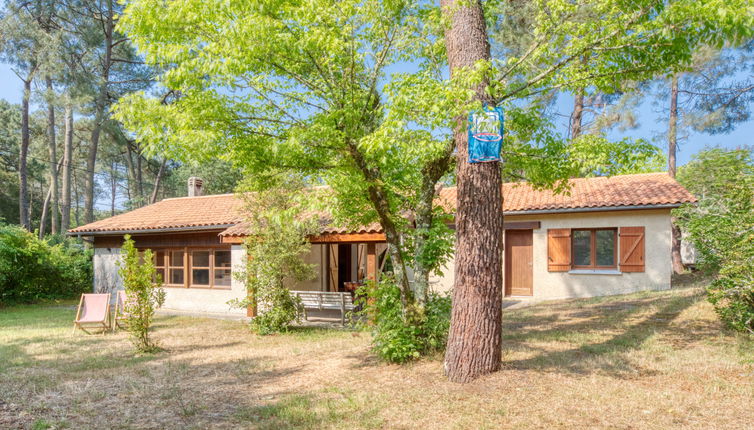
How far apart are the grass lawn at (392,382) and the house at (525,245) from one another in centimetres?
297

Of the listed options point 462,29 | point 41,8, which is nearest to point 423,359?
point 462,29

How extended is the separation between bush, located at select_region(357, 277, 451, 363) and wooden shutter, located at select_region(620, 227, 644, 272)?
790 centimetres

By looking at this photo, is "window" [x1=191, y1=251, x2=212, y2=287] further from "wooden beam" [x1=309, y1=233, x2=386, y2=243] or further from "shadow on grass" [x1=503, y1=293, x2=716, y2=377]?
"shadow on grass" [x1=503, y1=293, x2=716, y2=377]

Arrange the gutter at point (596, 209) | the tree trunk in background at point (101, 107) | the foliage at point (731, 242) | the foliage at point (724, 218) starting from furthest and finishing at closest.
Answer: the tree trunk in background at point (101, 107) < the gutter at point (596, 209) < the foliage at point (724, 218) < the foliage at point (731, 242)

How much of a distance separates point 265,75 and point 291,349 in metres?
4.60

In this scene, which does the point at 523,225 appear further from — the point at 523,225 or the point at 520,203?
the point at 520,203

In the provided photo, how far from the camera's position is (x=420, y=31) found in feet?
22.4

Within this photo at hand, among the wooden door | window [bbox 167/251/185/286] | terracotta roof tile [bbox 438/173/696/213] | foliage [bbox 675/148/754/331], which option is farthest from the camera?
window [bbox 167/251/185/286]

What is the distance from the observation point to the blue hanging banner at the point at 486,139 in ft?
17.4

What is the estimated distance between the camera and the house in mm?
12188

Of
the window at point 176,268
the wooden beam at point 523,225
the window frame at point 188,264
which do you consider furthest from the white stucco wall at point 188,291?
the wooden beam at point 523,225

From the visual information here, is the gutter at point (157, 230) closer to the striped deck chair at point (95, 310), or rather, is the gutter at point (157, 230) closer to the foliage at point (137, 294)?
the striped deck chair at point (95, 310)

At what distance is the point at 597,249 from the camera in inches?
516

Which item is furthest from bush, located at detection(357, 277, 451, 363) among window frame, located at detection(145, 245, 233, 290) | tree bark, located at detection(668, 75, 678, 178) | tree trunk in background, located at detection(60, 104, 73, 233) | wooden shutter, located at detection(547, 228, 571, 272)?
tree trunk in background, located at detection(60, 104, 73, 233)
